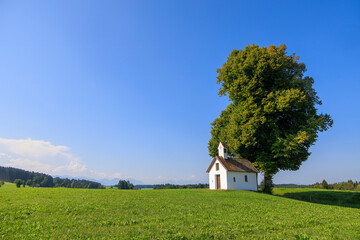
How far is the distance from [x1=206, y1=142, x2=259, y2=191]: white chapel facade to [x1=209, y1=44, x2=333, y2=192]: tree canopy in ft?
5.19

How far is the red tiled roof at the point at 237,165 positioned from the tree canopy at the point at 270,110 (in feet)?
4.31

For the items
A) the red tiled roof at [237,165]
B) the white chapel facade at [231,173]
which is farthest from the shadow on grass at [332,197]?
the red tiled roof at [237,165]

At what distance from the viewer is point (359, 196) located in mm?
34688

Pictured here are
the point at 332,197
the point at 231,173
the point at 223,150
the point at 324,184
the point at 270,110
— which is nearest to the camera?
the point at 270,110

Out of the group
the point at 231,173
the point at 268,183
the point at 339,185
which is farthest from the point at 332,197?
the point at 339,185

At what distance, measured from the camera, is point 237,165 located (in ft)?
119

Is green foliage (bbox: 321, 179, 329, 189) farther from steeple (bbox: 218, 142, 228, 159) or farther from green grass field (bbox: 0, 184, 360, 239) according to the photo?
green grass field (bbox: 0, 184, 360, 239)

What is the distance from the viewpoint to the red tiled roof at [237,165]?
114 feet

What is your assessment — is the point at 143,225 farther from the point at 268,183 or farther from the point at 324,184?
the point at 324,184

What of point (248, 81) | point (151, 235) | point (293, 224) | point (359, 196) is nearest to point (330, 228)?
point (293, 224)

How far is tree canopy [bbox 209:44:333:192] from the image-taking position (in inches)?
1275

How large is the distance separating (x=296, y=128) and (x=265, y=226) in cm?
2701

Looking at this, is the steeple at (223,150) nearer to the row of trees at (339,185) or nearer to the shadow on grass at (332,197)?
the shadow on grass at (332,197)

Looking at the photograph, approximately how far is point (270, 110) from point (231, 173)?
12.2 metres
